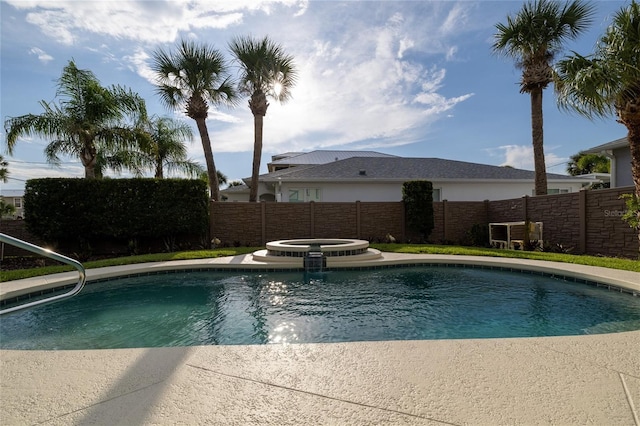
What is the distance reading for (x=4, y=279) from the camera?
7.66m

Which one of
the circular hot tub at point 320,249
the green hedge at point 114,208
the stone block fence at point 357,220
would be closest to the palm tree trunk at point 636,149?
the stone block fence at point 357,220

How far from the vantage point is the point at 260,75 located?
16172 millimetres

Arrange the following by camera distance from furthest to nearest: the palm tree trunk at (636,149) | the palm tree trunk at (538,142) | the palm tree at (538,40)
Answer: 1. the palm tree trunk at (538,142)
2. the palm tree at (538,40)
3. the palm tree trunk at (636,149)

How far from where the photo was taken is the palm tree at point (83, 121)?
38.8ft

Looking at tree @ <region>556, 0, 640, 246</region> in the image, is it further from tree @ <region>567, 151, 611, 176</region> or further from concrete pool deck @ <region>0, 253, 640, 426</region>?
tree @ <region>567, 151, 611, 176</region>

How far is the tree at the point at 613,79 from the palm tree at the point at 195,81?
1428 cm

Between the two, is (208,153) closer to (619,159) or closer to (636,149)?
(636,149)

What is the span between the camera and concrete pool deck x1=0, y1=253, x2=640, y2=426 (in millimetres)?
2258

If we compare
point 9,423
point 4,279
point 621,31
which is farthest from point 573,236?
point 4,279

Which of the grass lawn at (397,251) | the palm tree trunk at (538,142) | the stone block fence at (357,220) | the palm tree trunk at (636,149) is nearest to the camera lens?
the grass lawn at (397,251)

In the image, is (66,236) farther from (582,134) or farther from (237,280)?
(582,134)

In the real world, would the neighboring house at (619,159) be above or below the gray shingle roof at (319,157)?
below

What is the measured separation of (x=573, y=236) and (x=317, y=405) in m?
12.4

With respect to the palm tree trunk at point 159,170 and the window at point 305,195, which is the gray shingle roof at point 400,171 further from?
the palm tree trunk at point 159,170
